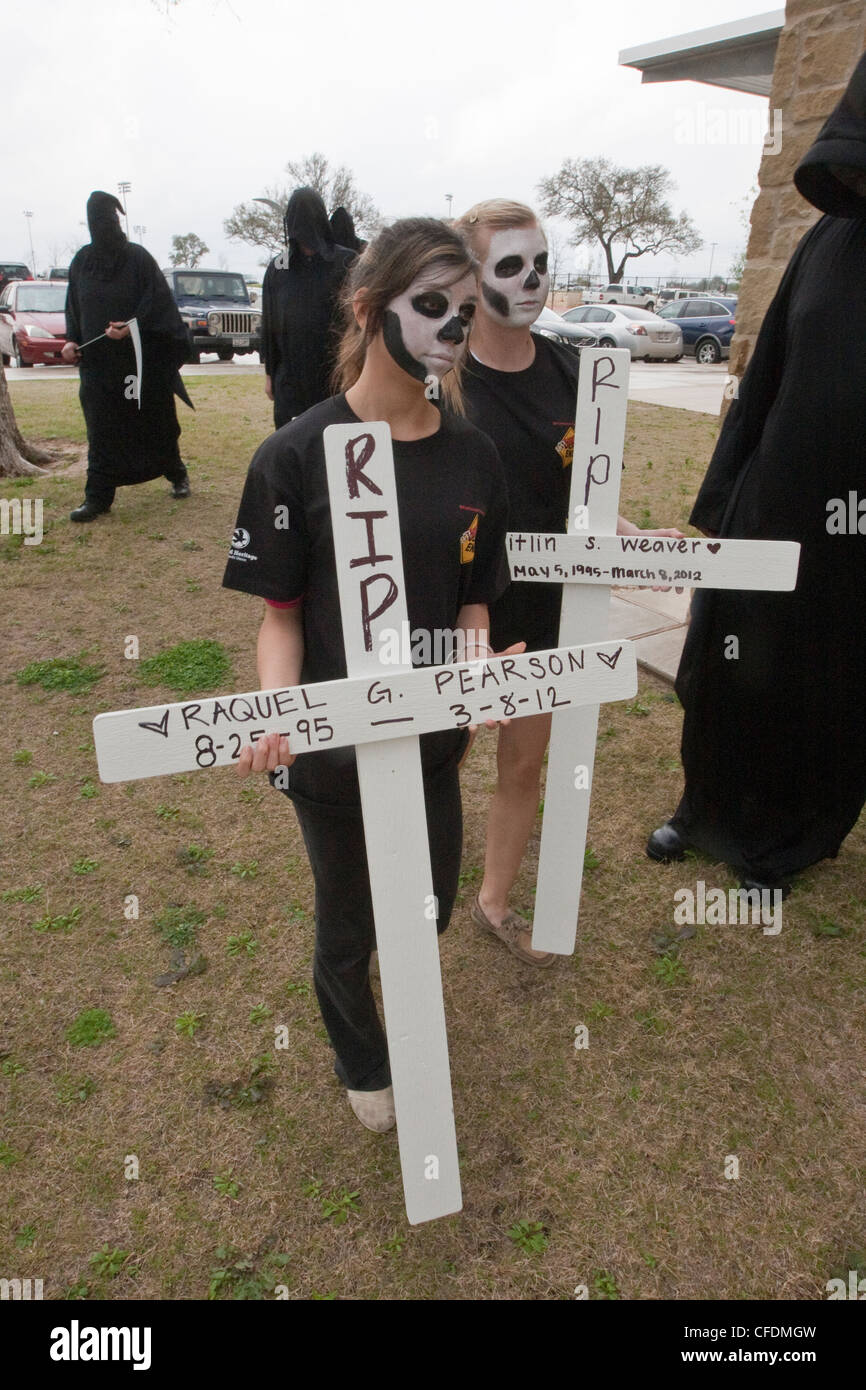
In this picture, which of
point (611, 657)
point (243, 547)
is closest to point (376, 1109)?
point (611, 657)

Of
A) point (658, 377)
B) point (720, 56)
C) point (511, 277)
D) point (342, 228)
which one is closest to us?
point (511, 277)

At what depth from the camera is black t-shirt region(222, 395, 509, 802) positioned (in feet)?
4.74

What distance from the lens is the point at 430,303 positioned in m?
1.41

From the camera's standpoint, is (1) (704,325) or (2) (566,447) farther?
(1) (704,325)

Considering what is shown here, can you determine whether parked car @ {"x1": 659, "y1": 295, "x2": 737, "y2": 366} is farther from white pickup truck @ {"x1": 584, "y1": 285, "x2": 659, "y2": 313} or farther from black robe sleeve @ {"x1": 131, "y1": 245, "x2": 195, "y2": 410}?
black robe sleeve @ {"x1": 131, "y1": 245, "x2": 195, "y2": 410}

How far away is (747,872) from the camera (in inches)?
107

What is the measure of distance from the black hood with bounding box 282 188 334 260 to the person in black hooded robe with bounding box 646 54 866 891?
3130 millimetres

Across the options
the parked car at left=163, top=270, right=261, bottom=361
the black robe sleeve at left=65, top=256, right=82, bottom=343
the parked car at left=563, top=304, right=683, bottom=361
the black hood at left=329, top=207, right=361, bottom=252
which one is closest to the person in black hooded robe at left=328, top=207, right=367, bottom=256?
the black hood at left=329, top=207, right=361, bottom=252

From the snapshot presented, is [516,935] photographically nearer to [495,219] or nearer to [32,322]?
[495,219]

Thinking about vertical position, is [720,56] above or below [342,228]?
above

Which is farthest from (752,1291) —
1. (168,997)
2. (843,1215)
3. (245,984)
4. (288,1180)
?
(168,997)

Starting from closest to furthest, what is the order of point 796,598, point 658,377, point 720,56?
1. point 796,598
2. point 720,56
3. point 658,377

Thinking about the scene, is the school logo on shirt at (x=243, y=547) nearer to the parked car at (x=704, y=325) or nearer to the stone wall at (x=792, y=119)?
the stone wall at (x=792, y=119)

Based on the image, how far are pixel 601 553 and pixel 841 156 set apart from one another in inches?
40.6
